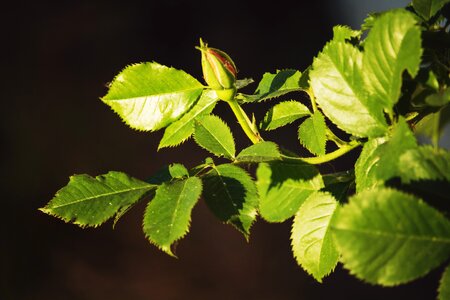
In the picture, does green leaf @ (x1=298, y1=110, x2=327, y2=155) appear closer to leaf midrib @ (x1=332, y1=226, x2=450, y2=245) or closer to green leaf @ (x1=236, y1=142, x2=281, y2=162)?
green leaf @ (x1=236, y1=142, x2=281, y2=162)

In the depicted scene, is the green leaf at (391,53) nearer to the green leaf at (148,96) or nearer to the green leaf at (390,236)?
the green leaf at (390,236)

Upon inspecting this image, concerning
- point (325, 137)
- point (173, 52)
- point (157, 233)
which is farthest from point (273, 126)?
point (173, 52)

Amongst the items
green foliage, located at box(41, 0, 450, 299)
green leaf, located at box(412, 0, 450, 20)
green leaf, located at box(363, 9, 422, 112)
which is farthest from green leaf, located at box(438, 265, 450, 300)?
green leaf, located at box(412, 0, 450, 20)

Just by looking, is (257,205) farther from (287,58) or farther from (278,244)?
(287,58)

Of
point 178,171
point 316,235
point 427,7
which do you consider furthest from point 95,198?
point 427,7

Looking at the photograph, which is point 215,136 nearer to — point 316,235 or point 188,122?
point 188,122

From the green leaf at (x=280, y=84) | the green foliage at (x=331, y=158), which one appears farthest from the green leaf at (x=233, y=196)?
the green leaf at (x=280, y=84)
